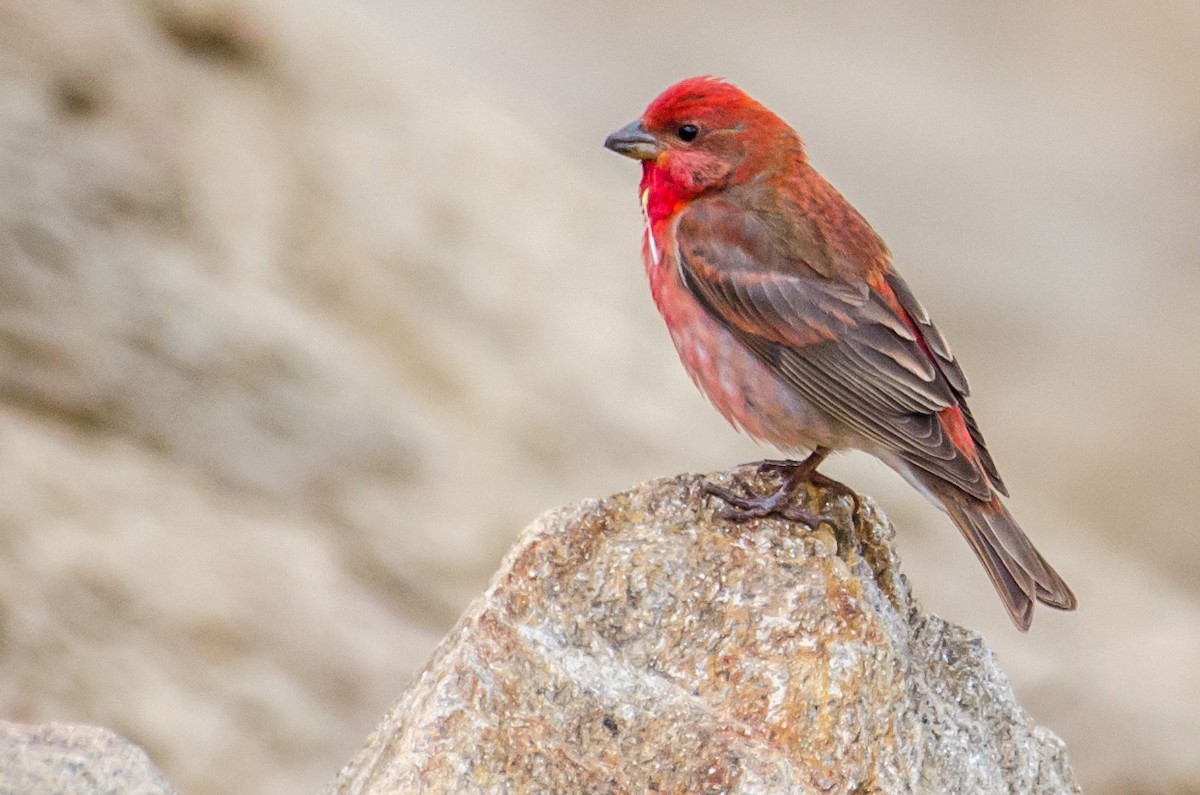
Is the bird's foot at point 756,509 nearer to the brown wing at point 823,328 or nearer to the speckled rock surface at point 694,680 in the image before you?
the speckled rock surface at point 694,680

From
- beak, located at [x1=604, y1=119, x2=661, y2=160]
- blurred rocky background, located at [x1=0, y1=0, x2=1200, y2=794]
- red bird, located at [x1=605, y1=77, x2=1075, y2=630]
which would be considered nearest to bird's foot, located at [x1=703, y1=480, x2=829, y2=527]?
red bird, located at [x1=605, y1=77, x2=1075, y2=630]

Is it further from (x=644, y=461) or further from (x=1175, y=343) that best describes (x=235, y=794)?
(x=1175, y=343)

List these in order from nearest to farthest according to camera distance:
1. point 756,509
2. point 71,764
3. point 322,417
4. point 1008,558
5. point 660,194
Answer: point 71,764
point 756,509
point 1008,558
point 660,194
point 322,417

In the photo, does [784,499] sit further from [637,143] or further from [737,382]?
[637,143]

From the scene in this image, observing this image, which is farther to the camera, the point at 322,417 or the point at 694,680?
the point at 322,417

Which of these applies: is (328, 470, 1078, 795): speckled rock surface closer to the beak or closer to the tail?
the tail

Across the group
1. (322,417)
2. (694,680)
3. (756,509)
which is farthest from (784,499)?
(322,417)

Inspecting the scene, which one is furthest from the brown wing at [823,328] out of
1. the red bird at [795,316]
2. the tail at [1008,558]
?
the tail at [1008,558]
